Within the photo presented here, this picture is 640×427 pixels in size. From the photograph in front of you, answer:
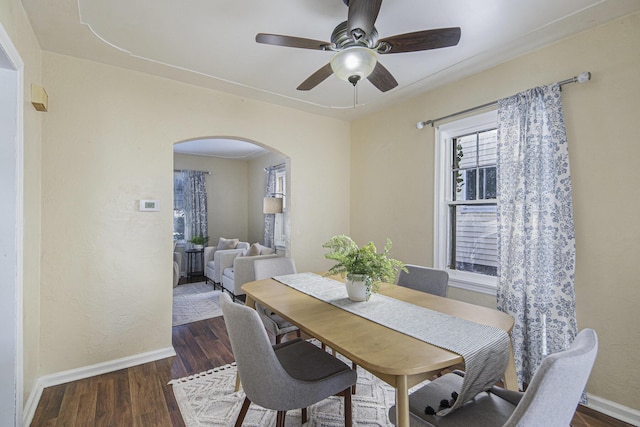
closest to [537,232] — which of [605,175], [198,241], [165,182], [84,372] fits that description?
[605,175]

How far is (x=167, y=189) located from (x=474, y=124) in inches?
117

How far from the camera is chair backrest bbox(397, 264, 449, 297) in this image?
2252 mm

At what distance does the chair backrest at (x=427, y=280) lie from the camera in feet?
7.39

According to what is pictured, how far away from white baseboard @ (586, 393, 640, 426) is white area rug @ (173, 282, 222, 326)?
3.73m

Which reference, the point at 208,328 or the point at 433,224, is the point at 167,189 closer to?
the point at 208,328

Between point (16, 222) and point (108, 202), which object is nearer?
point (16, 222)

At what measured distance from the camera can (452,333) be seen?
1.36 metres

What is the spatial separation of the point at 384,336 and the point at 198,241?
19.0 feet

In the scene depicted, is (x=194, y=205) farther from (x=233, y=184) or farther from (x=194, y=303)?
(x=194, y=303)

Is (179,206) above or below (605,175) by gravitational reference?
below

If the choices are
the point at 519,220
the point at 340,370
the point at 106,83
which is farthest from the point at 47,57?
the point at 519,220

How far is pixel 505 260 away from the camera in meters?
2.44

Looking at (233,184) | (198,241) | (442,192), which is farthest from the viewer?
(233,184)

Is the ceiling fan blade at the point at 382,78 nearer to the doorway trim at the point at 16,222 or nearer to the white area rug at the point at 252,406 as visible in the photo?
the doorway trim at the point at 16,222
